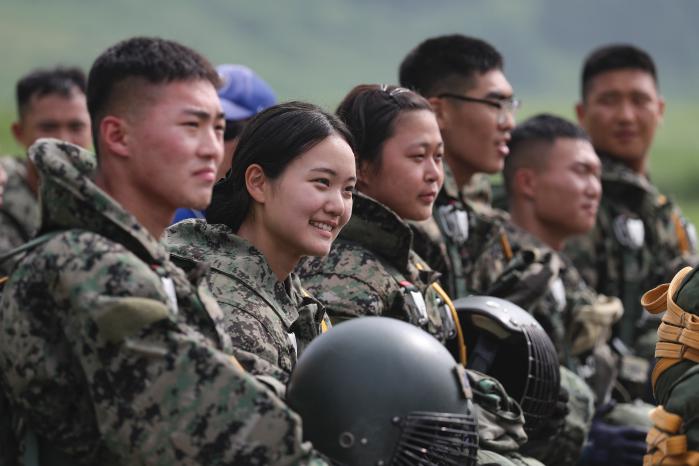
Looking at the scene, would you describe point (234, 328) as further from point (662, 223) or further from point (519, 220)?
point (662, 223)

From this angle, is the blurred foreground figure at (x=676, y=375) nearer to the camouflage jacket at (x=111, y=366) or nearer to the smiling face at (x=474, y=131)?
the camouflage jacket at (x=111, y=366)

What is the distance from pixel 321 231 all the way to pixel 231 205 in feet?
1.18

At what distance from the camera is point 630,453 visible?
7434 millimetres

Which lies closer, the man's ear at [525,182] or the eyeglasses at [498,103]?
the eyeglasses at [498,103]

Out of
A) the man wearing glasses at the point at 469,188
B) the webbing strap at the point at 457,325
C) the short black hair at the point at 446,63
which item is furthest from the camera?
the short black hair at the point at 446,63

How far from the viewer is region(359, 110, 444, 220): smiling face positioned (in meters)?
5.91

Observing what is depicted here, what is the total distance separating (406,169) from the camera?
591cm

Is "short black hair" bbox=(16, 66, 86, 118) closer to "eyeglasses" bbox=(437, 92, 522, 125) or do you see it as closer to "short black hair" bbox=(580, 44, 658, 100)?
"eyeglasses" bbox=(437, 92, 522, 125)

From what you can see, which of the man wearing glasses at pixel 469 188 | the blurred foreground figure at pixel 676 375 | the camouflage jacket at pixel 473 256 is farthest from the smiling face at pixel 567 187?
the blurred foreground figure at pixel 676 375

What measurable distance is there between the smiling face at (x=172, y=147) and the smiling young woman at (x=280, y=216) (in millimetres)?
629

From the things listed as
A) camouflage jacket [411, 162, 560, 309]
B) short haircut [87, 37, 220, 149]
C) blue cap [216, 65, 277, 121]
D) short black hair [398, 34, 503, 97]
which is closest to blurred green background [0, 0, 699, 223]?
short black hair [398, 34, 503, 97]

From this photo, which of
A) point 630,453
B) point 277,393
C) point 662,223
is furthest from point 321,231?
point 662,223

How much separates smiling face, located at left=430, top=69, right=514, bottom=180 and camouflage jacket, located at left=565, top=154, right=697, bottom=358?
2287mm

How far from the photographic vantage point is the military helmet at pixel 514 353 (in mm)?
5758
